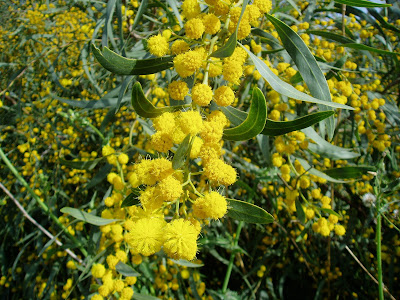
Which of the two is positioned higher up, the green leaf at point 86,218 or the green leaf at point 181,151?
the green leaf at point 181,151

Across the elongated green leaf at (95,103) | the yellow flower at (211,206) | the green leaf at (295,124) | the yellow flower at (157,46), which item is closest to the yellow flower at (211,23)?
the yellow flower at (157,46)

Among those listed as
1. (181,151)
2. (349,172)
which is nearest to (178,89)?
(181,151)

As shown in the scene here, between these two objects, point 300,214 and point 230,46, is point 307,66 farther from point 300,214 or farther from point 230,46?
point 300,214

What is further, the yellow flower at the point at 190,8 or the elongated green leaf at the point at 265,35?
the elongated green leaf at the point at 265,35

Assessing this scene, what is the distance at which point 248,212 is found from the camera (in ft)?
2.24

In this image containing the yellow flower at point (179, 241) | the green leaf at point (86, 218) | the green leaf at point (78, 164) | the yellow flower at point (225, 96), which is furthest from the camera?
the green leaf at point (78, 164)

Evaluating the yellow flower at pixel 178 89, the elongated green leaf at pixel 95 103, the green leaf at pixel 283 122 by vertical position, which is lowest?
the elongated green leaf at pixel 95 103

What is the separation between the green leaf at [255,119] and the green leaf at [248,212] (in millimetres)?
156

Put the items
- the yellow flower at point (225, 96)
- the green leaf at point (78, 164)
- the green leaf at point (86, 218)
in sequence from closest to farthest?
1. the yellow flower at point (225, 96)
2. the green leaf at point (86, 218)
3. the green leaf at point (78, 164)

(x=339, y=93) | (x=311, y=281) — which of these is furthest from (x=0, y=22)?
(x=311, y=281)

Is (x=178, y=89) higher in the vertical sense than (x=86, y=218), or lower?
higher

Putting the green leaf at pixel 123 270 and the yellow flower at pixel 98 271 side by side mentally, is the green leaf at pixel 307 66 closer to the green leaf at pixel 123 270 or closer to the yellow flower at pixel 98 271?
the green leaf at pixel 123 270

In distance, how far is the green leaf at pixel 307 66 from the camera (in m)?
0.78

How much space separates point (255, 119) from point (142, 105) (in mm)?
264
